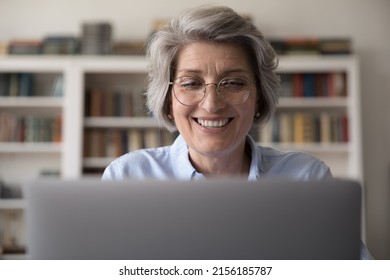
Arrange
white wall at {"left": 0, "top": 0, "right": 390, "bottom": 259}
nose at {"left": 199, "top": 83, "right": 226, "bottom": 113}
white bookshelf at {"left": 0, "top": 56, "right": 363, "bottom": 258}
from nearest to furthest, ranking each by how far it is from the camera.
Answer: nose at {"left": 199, "top": 83, "right": 226, "bottom": 113} < white bookshelf at {"left": 0, "top": 56, "right": 363, "bottom": 258} < white wall at {"left": 0, "top": 0, "right": 390, "bottom": 259}

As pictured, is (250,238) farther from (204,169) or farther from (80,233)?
(204,169)

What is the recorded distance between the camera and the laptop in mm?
542

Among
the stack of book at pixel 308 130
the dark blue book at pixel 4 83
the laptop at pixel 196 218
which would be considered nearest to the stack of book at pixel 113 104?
the dark blue book at pixel 4 83

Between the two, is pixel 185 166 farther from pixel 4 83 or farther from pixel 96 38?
pixel 4 83

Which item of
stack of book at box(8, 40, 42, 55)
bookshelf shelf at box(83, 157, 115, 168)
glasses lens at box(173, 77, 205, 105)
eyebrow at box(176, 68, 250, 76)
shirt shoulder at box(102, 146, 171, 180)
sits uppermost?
stack of book at box(8, 40, 42, 55)

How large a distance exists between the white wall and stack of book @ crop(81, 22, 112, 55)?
0.25 metres

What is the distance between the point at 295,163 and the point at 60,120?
2.57 metres

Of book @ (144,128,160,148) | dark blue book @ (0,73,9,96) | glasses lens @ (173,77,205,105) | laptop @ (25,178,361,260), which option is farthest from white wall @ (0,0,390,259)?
laptop @ (25,178,361,260)

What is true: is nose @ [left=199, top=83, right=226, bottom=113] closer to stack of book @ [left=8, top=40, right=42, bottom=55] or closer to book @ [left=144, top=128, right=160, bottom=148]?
book @ [left=144, top=128, right=160, bottom=148]

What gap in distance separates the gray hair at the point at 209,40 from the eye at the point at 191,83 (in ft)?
0.26

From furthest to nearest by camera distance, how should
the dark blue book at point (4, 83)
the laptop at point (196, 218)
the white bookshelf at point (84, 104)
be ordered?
the dark blue book at point (4, 83) → the white bookshelf at point (84, 104) → the laptop at point (196, 218)

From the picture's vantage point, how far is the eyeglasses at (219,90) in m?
1.19

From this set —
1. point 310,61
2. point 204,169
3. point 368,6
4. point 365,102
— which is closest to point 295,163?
point 204,169

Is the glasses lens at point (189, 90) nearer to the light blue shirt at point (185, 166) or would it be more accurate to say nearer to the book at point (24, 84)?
the light blue shirt at point (185, 166)
